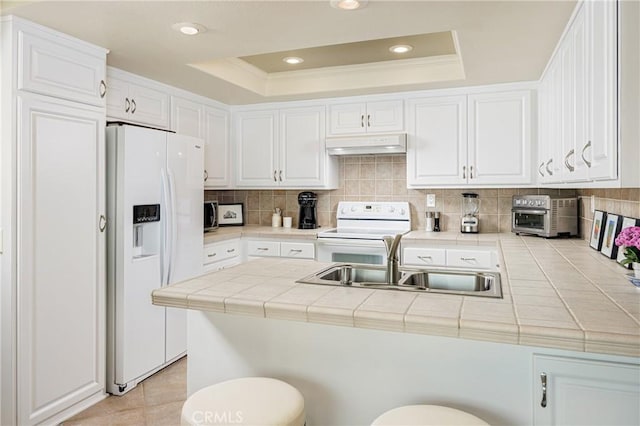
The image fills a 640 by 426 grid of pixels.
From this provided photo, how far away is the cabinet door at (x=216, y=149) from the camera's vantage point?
4031 millimetres

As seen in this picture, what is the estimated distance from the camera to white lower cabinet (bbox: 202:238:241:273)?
3580 millimetres

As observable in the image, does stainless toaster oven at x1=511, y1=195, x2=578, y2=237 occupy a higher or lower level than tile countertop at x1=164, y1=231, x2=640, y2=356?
higher

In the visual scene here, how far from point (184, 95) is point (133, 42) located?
117 centimetres

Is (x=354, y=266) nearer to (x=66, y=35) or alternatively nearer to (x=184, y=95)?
(x=66, y=35)

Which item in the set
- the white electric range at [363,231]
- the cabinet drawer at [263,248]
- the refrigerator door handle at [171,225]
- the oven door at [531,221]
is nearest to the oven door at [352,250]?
the white electric range at [363,231]

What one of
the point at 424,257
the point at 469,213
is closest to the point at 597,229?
the point at 424,257

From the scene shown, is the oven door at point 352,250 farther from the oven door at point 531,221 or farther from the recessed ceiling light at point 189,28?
the recessed ceiling light at point 189,28

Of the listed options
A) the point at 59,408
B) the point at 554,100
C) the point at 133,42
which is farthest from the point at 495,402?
the point at 133,42

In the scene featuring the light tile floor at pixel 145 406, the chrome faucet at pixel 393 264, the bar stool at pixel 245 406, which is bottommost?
the light tile floor at pixel 145 406

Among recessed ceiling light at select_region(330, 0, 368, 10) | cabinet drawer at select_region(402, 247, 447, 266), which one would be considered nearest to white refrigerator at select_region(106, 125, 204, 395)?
recessed ceiling light at select_region(330, 0, 368, 10)

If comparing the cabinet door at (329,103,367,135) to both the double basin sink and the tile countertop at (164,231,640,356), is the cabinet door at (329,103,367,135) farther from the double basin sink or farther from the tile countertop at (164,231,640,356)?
the tile countertop at (164,231,640,356)

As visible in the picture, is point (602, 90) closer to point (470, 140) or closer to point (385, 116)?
point (470, 140)

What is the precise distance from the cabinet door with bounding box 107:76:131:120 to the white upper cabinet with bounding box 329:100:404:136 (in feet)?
5.76

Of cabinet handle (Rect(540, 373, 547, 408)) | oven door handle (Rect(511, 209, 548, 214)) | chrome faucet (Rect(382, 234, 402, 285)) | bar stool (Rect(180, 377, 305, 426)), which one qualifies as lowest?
bar stool (Rect(180, 377, 305, 426))
